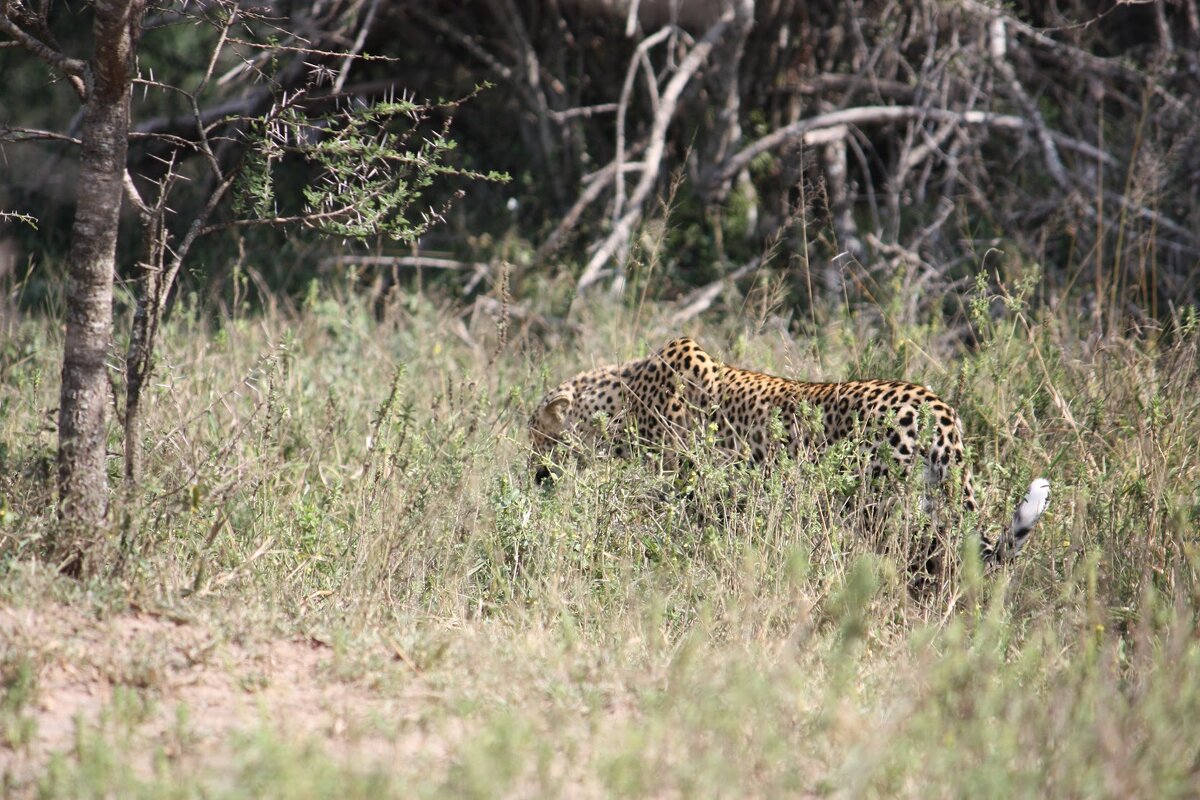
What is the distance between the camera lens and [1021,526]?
163 inches

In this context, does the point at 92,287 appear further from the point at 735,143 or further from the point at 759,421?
the point at 735,143

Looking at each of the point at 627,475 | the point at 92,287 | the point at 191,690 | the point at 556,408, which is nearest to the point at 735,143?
the point at 556,408

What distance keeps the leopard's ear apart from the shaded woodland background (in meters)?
1.50

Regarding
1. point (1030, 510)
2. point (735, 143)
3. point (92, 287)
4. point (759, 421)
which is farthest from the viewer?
point (735, 143)

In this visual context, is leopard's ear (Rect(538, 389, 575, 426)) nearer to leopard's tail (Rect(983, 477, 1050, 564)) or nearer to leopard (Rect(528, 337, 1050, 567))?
leopard (Rect(528, 337, 1050, 567))

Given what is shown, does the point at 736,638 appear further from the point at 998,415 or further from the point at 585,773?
the point at 998,415

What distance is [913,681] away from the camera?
3.26 m

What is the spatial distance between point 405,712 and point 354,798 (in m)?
0.61

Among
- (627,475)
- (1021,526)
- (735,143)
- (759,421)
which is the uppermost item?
(735,143)

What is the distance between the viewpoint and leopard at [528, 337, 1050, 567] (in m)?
4.32

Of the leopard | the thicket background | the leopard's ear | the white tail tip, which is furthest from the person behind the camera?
the leopard's ear

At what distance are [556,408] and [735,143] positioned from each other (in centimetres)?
341

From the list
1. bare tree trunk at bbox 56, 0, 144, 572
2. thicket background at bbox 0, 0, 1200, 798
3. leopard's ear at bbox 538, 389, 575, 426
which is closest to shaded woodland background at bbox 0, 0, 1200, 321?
thicket background at bbox 0, 0, 1200, 798

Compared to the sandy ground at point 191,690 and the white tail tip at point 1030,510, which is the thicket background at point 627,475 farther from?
the white tail tip at point 1030,510
